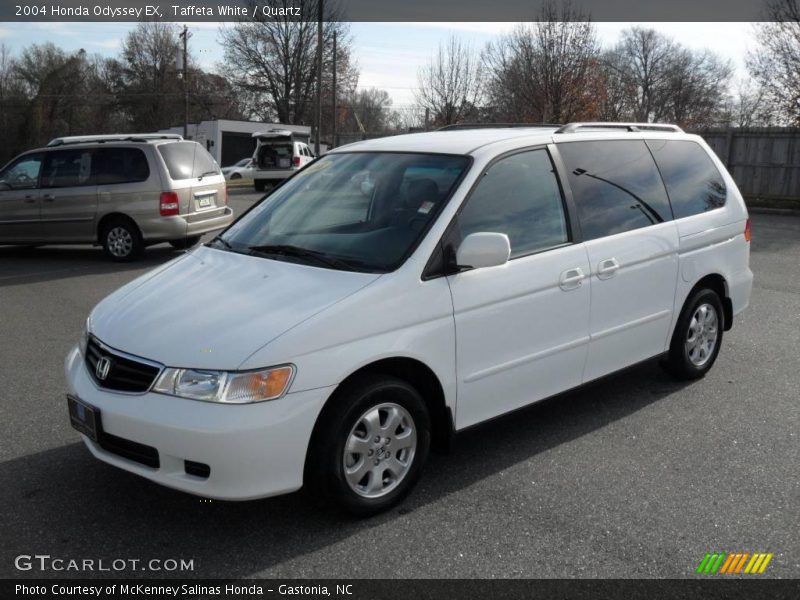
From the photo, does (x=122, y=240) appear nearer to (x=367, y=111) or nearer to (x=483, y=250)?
(x=483, y=250)

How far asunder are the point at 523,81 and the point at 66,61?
126 feet

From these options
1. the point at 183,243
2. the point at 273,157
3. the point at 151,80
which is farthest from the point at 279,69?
the point at 183,243

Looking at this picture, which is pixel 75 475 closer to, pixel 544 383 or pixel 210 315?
pixel 210 315

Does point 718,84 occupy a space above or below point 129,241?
above

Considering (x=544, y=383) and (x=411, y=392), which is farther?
(x=544, y=383)

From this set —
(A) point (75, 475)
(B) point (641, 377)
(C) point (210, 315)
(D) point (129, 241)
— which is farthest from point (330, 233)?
(D) point (129, 241)

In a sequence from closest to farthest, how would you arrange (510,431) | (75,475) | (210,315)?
(210,315)
(75,475)
(510,431)

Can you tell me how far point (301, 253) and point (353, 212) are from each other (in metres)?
0.45

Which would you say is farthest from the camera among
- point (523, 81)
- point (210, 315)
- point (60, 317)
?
point (523, 81)

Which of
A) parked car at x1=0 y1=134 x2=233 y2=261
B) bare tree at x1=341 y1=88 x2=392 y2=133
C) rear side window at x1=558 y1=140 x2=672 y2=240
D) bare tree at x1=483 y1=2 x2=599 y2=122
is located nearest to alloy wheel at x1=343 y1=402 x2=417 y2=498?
rear side window at x1=558 y1=140 x2=672 y2=240

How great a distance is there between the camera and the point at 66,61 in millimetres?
50875

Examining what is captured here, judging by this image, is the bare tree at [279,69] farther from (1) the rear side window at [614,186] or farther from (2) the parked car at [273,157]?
(1) the rear side window at [614,186]

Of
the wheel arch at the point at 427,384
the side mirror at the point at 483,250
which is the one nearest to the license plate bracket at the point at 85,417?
the wheel arch at the point at 427,384

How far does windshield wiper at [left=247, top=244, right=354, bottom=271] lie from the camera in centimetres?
388
